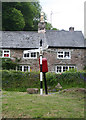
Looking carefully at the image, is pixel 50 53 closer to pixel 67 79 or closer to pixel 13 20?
pixel 67 79

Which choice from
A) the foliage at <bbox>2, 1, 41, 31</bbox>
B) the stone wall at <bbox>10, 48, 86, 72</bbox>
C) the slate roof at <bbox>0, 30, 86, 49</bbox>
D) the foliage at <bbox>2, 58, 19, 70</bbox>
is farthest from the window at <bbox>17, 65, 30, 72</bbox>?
the foliage at <bbox>2, 1, 41, 31</bbox>

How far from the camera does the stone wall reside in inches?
1018

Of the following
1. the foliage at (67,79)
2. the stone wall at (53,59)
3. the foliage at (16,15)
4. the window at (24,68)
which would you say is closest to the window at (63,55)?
the stone wall at (53,59)

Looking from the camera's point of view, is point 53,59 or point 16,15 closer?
point 53,59

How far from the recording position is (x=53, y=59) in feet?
85.4

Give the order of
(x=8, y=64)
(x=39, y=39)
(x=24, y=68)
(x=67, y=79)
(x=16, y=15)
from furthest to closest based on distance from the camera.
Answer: (x=16, y=15), (x=39, y=39), (x=24, y=68), (x=8, y=64), (x=67, y=79)

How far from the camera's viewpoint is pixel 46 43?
26.4 m

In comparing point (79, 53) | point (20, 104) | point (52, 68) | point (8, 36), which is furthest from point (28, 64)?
point (20, 104)

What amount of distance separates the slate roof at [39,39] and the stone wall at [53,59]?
2.58 ft

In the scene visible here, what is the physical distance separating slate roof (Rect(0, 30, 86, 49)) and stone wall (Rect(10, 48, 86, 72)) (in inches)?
31.0

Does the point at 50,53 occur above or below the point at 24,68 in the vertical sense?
above

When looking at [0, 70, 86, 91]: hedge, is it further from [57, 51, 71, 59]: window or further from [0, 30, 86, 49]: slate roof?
[0, 30, 86, 49]: slate roof

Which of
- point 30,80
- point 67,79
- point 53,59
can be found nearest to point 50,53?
point 53,59

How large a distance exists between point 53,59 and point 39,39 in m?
3.67
